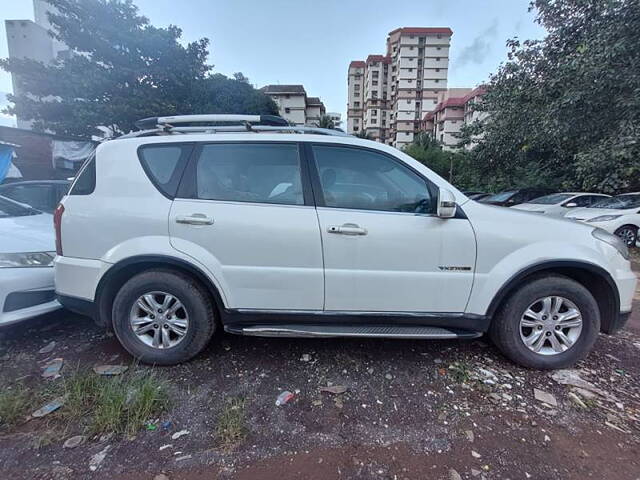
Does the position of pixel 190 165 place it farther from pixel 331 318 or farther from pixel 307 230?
pixel 331 318

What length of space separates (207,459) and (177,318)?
1105mm

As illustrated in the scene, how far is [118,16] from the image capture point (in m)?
10.9

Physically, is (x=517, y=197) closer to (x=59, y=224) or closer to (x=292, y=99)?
(x=59, y=224)

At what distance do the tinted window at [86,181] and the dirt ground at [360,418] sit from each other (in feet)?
4.58

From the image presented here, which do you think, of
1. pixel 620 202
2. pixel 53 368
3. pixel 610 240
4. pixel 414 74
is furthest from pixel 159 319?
pixel 414 74

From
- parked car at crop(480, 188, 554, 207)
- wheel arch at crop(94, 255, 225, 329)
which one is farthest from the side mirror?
parked car at crop(480, 188, 554, 207)

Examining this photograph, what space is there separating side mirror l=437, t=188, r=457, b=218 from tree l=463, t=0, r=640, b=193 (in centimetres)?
829

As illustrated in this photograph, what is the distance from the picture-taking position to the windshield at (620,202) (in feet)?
24.2

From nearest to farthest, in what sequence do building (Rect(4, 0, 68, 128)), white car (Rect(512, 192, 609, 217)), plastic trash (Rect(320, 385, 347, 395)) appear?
1. plastic trash (Rect(320, 385, 347, 395))
2. white car (Rect(512, 192, 609, 217))
3. building (Rect(4, 0, 68, 128))

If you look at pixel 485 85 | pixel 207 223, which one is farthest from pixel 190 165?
pixel 485 85

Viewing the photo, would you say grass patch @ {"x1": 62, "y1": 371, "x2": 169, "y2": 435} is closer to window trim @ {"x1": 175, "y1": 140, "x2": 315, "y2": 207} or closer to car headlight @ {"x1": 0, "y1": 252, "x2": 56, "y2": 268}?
car headlight @ {"x1": 0, "y1": 252, "x2": 56, "y2": 268}

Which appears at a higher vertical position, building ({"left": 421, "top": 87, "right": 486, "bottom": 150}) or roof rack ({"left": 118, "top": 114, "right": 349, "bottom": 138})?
building ({"left": 421, "top": 87, "right": 486, "bottom": 150})

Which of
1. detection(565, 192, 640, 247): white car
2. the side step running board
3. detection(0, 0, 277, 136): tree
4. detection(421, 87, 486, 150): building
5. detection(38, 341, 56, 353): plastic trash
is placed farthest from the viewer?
detection(421, 87, 486, 150): building

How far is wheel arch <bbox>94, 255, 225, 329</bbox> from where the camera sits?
2.28 m
